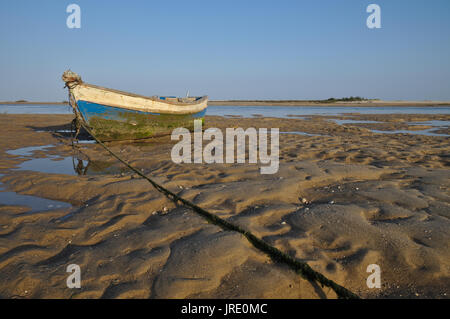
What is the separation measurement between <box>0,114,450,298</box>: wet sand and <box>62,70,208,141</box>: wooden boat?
362cm

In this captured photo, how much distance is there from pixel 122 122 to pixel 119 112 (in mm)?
422

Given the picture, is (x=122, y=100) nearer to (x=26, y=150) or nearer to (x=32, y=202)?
(x=26, y=150)

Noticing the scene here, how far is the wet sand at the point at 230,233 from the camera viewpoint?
2.13 m

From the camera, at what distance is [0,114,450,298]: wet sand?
213 centimetres

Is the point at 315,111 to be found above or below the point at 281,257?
above

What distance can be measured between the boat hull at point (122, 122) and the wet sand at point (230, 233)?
12.3ft

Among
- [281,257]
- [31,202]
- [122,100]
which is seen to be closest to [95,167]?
[31,202]

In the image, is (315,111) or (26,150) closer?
(26,150)

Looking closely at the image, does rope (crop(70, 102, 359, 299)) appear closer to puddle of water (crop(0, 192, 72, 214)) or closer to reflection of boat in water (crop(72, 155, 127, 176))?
puddle of water (crop(0, 192, 72, 214))

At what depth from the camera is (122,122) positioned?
945 centimetres

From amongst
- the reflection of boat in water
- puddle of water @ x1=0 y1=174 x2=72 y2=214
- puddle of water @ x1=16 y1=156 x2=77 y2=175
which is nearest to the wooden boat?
puddle of water @ x1=16 y1=156 x2=77 y2=175

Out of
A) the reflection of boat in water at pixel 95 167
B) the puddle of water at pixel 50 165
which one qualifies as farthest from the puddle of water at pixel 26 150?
the reflection of boat in water at pixel 95 167

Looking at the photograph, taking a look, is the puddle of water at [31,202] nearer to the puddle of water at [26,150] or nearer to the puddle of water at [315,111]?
the puddle of water at [26,150]
